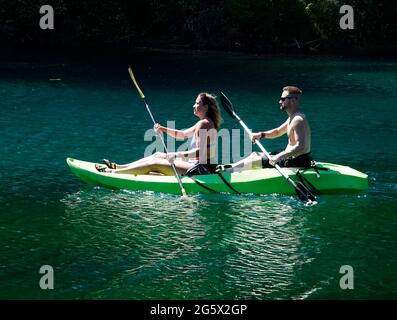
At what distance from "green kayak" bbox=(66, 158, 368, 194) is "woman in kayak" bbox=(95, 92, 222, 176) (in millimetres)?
188

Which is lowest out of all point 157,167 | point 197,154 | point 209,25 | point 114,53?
point 157,167

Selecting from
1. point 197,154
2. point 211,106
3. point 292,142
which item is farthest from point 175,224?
point 292,142

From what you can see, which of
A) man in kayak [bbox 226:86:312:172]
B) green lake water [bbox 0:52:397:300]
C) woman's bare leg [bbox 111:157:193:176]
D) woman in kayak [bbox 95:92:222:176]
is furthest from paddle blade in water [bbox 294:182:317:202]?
woman's bare leg [bbox 111:157:193:176]

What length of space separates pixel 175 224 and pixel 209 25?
23.9 meters

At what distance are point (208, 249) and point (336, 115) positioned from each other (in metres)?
10.2

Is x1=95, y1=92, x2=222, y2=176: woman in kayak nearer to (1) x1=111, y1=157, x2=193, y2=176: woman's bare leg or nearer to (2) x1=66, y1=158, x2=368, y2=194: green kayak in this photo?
(1) x1=111, y1=157, x2=193, y2=176: woman's bare leg

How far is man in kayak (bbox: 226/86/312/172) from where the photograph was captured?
10.9 m

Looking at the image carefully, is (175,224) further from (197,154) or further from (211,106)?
(211,106)

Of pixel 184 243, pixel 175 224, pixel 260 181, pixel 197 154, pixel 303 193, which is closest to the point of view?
pixel 184 243

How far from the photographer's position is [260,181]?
1110 cm

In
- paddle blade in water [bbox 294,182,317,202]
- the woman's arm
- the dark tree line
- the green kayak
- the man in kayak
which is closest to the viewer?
paddle blade in water [bbox 294,182,317,202]

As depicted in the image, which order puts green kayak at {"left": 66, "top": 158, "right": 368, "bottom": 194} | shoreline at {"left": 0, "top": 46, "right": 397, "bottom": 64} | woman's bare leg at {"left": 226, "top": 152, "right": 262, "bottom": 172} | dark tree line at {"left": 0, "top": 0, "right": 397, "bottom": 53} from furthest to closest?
dark tree line at {"left": 0, "top": 0, "right": 397, "bottom": 53} < shoreline at {"left": 0, "top": 46, "right": 397, "bottom": 64} < woman's bare leg at {"left": 226, "top": 152, "right": 262, "bottom": 172} < green kayak at {"left": 66, "top": 158, "right": 368, "bottom": 194}

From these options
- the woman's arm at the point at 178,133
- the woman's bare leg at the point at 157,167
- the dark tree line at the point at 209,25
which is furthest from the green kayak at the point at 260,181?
the dark tree line at the point at 209,25
